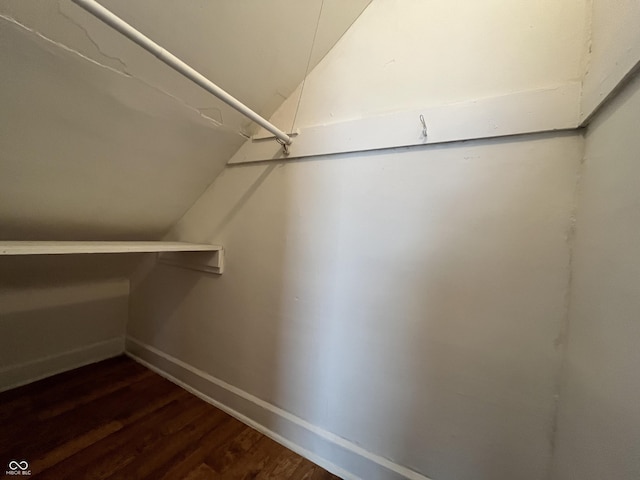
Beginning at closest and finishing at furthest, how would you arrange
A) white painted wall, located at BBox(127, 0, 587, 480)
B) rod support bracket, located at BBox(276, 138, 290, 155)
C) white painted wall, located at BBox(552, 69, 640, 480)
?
1. white painted wall, located at BBox(552, 69, 640, 480)
2. white painted wall, located at BBox(127, 0, 587, 480)
3. rod support bracket, located at BBox(276, 138, 290, 155)

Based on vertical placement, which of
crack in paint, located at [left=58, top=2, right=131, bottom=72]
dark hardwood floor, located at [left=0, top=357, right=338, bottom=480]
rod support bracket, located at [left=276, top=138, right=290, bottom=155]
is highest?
crack in paint, located at [left=58, top=2, right=131, bottom=72]

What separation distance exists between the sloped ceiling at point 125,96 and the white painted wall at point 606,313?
1043 mm

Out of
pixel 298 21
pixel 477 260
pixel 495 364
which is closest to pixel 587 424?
pixel 495 364

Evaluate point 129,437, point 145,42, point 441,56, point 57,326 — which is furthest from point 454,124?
point 57,326

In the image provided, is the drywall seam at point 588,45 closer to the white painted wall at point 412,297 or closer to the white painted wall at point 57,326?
the white painted wall at point 412,297

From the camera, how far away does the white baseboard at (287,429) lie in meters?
1.06

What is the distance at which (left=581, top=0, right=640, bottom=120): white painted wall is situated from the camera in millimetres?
552

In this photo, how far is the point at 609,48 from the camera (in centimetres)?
64

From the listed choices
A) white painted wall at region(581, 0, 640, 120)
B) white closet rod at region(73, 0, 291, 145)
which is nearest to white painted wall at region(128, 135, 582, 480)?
white painted wall at region(581, 0, 640, 120)

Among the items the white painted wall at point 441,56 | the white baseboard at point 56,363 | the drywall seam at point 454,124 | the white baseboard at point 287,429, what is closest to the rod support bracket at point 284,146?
the drywall seam at point 454,124

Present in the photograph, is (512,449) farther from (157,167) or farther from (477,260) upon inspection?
(157,167)

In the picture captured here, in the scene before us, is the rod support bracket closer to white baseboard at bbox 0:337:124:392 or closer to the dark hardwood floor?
the dark hardwood floor

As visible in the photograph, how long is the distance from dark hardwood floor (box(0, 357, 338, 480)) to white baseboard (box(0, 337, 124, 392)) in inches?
2.1

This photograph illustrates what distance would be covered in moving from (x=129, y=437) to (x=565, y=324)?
179 cm
